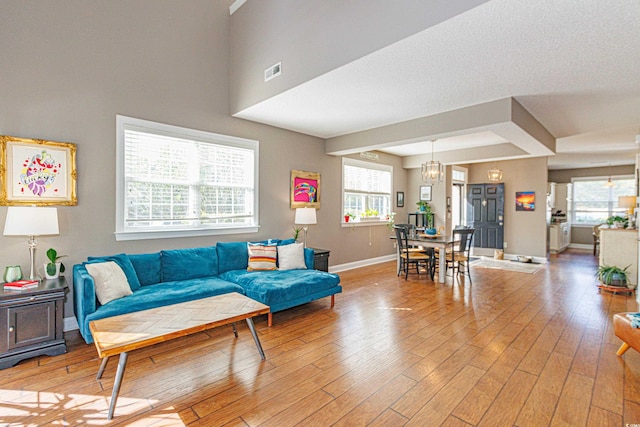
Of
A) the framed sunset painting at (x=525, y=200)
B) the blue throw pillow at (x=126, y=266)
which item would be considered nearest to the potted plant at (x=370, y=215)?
the framed sunset painting at (x=525, y=200)

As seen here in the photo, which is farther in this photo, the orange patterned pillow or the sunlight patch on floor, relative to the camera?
the orange patterned pillow

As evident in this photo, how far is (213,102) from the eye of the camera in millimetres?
4492

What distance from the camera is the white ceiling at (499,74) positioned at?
7.50ft

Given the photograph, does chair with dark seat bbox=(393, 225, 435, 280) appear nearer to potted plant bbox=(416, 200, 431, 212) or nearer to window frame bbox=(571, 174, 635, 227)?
potted plant bbox=(416, 200, 431, 212)

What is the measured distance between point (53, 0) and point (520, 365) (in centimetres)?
575

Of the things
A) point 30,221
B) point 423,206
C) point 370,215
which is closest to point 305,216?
point 370,215

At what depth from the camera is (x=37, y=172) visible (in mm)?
3158

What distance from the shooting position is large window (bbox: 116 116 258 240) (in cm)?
378

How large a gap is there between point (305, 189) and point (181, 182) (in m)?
2.24

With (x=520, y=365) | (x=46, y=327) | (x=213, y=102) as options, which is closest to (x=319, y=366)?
(x=520, y=365)

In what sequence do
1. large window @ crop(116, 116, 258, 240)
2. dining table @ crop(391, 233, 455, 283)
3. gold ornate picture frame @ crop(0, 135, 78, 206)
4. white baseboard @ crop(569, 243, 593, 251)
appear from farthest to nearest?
1. white baseboard @ crop(569, 243, 593, 251)
2. dining table @ crop(391, 233, 455, 283)
3. large window @ crop(116, 116, 258, 240)
4. gold ornate picture frame @ crop(0, 135, 78, 206)

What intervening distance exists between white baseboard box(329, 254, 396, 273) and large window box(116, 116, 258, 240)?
218 cm

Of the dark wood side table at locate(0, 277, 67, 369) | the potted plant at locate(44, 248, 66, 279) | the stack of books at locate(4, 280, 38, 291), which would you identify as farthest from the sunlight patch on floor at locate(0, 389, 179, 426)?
the potted plant at locate(44, 248, 66, 279)

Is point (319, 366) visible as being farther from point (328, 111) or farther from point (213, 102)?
point (213, 102)
